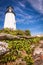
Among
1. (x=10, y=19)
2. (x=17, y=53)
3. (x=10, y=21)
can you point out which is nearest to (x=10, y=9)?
(x=10, y=19)

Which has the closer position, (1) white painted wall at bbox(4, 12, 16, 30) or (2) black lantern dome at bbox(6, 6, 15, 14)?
(1) white painted wall at bbox(4, 12, 16, 30)

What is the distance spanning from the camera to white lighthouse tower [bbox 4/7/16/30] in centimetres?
3565

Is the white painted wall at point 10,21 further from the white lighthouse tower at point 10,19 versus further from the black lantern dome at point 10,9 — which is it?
the black lantern dome at point 10,9

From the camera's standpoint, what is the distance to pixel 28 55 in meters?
14.0

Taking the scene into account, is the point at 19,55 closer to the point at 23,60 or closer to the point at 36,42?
the point at 23,60

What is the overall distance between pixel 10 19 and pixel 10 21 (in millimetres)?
748

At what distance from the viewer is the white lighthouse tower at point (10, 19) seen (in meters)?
35.7

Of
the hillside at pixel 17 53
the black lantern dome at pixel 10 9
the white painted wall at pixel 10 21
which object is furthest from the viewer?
the black lantern dome at pixel 10 9

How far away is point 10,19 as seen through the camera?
37.2 metres

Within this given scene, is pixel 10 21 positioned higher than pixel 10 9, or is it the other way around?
pixel 10 9

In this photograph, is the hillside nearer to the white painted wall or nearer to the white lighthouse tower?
the white lighthouse tower

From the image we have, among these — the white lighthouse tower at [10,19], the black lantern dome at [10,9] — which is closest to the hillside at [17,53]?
the white lighthouse tower at [10,19]

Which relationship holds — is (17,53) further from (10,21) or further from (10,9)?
(10,9)

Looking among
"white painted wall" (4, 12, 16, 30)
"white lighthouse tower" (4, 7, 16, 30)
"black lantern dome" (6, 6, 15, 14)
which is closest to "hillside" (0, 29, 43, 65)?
"white lighthouse tower" (4, 7, 16, 30)
